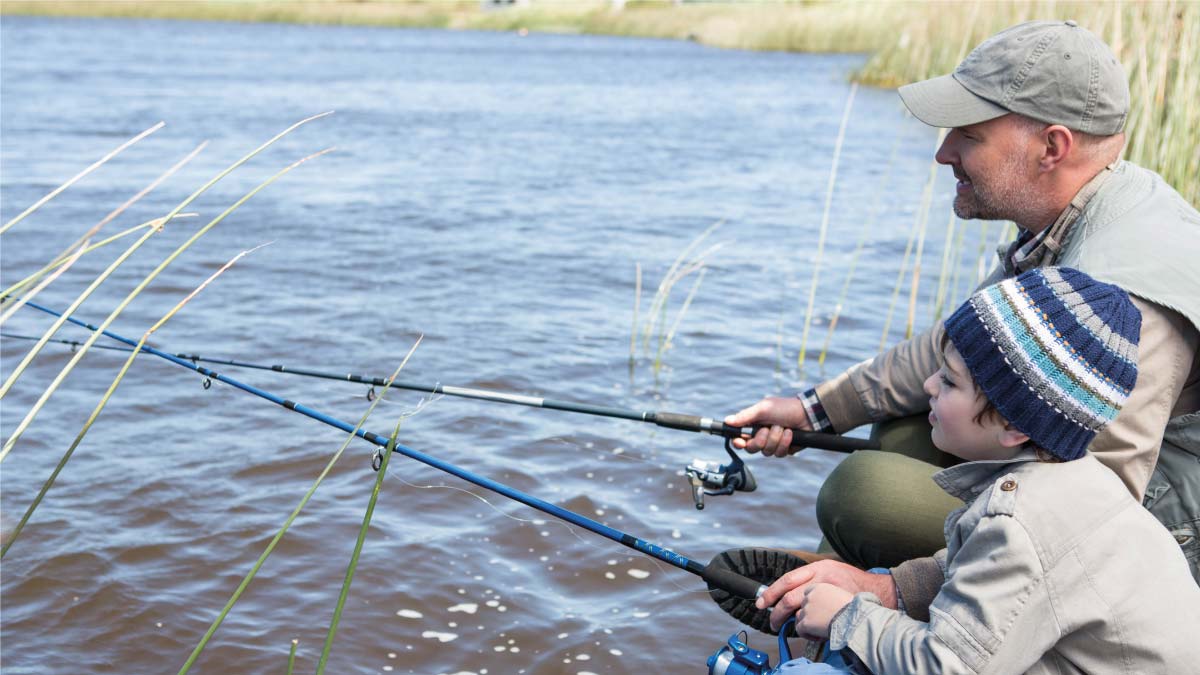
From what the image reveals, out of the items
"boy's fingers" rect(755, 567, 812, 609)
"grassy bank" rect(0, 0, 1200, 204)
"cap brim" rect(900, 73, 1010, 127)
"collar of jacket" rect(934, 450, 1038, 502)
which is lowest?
"boy's fingers" rect(755, 567, 812, 609)

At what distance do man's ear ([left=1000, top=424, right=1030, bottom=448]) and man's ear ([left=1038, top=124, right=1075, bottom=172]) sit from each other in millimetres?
808

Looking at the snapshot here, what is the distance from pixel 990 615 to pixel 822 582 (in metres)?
0.42

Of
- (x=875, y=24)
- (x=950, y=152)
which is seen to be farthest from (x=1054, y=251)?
(x=875, y=24)

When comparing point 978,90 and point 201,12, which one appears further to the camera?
point 201,12

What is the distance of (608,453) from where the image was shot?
4.61 metres

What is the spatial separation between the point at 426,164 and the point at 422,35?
34146 mm

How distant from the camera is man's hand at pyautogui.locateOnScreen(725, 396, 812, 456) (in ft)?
9.52

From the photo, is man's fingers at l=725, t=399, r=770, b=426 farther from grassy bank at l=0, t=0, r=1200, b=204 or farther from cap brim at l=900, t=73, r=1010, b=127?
grassy bank at l=0, t=0, r=1200, b=204

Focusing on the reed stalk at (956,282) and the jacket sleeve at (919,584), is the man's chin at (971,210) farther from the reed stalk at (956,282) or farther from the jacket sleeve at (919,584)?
the reed stalk at (956,282)

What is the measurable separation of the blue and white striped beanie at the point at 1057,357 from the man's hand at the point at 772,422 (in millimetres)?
1042

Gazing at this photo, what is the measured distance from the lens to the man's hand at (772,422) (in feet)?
9.52

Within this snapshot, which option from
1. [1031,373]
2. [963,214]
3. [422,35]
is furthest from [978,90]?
[422,35]

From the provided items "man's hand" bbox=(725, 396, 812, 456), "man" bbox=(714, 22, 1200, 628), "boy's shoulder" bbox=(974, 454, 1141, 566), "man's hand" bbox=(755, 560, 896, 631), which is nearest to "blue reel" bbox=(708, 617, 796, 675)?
"man's hand" bbox=(755, 560, 896, 631)

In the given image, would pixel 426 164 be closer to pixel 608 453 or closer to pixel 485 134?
pixel 485 134
